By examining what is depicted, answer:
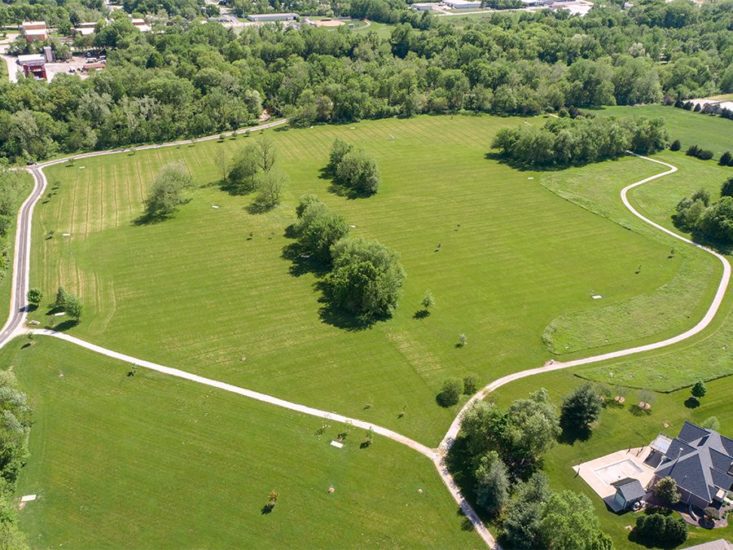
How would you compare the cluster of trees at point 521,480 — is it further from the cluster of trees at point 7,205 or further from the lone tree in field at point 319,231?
the cluster of trees at point 7,205

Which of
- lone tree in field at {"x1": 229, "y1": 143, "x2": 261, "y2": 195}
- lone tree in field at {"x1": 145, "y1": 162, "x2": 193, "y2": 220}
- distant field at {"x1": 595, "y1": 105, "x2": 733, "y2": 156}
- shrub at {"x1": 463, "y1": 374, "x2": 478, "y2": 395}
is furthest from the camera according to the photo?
distant field at {"x1": 595, "y1": 105, "x2": 733, "y2": 156}

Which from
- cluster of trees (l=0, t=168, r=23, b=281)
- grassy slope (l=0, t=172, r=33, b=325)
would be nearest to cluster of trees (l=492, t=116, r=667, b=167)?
grassy slope (l=0, t=172, r=33, b=325)

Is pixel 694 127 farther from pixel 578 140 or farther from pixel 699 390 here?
pixel 699 390

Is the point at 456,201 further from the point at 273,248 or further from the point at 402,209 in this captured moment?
the point at 273,248

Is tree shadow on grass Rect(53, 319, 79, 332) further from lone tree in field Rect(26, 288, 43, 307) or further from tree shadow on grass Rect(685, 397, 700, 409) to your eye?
tree shadow on grass Rect(685, 397, 700, 409)

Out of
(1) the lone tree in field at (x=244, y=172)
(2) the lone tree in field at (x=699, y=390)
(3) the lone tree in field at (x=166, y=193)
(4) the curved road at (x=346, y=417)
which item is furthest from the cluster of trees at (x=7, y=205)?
(2) the lone tree in field at (x=699, y=390)

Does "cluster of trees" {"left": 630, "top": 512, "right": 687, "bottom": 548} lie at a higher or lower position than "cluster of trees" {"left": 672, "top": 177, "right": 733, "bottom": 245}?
lower
